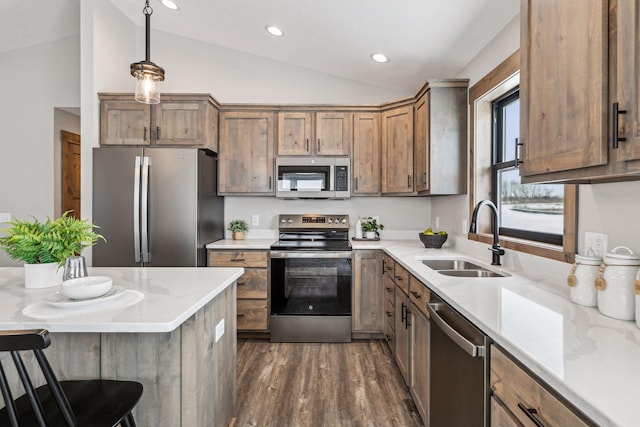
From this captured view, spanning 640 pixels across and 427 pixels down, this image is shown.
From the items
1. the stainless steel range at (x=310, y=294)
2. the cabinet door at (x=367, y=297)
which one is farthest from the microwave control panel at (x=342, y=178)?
the cabinet door at (x=367, y=297)

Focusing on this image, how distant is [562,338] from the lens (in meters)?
0.98

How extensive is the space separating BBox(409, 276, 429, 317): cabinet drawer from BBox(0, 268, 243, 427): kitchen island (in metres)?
1.07

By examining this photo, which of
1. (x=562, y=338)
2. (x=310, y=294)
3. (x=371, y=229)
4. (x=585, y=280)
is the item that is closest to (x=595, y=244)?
(x=585, y=280)

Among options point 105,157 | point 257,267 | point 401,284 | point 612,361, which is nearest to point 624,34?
point 612,361

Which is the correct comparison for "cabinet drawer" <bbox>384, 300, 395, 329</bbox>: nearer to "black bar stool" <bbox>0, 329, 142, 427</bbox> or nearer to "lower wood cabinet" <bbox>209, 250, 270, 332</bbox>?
"lower wood cabinet" <bbox>209, 250, 270, 332</bbox>

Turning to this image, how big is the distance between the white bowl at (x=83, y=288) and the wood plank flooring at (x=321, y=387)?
1196 mm

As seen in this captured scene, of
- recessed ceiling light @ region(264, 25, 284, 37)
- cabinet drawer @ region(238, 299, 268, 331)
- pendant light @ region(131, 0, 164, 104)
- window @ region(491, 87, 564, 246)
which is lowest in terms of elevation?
cabinet drawer @ region(238, 299, 268, 331)

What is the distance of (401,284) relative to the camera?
2.48 meters

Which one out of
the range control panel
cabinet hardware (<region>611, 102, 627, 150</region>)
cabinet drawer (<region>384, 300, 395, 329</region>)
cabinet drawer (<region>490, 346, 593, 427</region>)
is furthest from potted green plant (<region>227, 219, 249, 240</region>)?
cabinet hardware (<region>611, 102, 627, 150</region>)

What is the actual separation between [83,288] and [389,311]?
2.30 meters

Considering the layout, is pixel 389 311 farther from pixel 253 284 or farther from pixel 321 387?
pixel 253 284

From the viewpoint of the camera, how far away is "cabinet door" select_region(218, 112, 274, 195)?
3508 mm

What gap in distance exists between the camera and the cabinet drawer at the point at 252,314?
3215 mm

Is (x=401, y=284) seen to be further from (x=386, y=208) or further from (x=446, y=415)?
(x=386, y=208)
